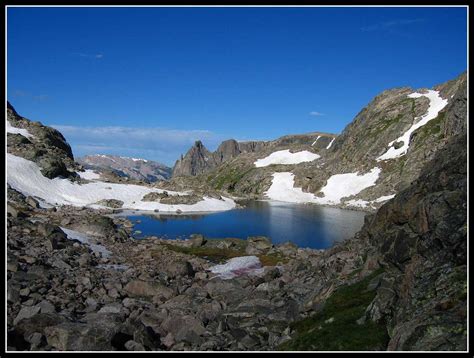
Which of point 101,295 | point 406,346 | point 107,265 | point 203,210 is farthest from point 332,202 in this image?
point 406,346

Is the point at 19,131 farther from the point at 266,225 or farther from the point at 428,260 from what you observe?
the point at 428,260

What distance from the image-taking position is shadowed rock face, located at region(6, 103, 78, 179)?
12775cm

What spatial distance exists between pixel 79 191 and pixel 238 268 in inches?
3436

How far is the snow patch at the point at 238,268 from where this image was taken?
52.2 metres

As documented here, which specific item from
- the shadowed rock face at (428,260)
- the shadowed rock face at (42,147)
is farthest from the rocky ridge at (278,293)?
the shadowed rock face at (42,147)

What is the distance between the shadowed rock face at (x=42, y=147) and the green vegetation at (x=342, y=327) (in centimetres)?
11238

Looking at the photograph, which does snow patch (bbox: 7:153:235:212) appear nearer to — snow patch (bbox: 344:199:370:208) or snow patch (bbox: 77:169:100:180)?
snow patch (bbox: 77:169:100:180)

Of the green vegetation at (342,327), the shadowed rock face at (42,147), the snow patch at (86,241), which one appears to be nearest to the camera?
the green vegetation at (342,327)

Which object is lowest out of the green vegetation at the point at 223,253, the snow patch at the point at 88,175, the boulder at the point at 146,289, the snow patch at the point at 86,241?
the green vegetation at the point at 223,253

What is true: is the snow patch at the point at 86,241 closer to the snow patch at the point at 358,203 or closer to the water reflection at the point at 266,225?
the water reflection at the point at 266,225

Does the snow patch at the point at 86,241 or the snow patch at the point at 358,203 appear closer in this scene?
the snow patch at the point at 86,241

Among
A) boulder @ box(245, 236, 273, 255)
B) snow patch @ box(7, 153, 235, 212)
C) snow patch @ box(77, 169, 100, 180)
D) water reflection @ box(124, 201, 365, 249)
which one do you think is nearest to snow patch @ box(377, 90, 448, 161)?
water reflection @ box(124, 201, 365, 249)

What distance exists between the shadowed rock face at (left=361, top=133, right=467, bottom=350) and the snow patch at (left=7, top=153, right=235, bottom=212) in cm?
9704

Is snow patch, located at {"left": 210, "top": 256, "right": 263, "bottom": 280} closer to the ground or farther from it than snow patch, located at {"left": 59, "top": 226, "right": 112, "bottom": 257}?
closer to the ground
